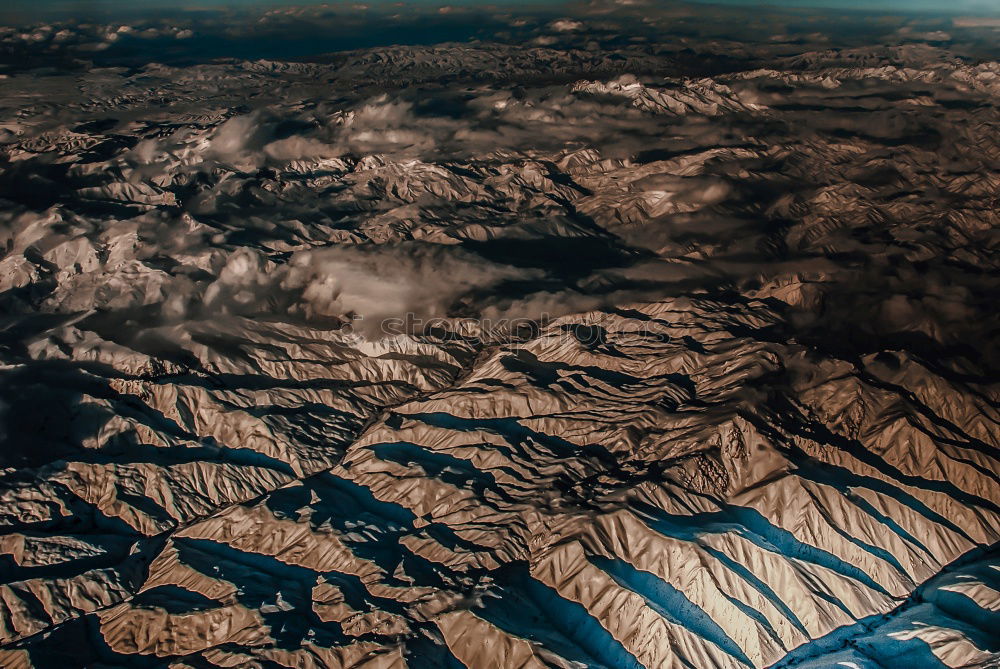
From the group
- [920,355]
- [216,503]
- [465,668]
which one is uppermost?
[920,355]

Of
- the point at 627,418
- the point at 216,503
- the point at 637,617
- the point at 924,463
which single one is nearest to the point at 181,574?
the point at 216,503

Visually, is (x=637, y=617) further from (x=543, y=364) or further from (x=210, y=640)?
(x=543, y=364)

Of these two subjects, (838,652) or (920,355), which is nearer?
(838,652)

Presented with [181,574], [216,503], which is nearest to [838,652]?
[181,574]

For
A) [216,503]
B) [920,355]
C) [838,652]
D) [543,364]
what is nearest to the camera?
[838,652]

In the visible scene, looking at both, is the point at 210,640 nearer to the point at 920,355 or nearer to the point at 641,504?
the point at 641,504

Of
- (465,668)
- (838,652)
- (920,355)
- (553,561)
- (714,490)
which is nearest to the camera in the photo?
(465,668)

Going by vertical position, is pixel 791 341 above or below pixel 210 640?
above

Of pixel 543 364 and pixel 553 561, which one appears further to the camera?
pixel 543 364

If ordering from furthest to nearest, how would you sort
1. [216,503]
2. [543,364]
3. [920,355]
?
[543,364] < [920,355] < [216,503]
